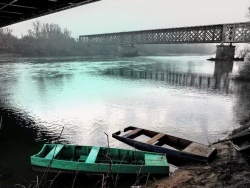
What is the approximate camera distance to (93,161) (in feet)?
25.6

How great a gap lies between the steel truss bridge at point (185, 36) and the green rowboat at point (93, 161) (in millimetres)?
48965

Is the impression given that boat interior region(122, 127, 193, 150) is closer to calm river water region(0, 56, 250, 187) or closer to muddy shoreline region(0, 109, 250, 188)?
calm river water region(0, 56, 250, 187)

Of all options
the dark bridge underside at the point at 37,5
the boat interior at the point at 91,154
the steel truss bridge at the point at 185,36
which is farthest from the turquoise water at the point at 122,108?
the steel truss bridge at the point at 185,36

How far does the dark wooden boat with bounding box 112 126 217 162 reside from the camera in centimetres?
857

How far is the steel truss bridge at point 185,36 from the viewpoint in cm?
5154

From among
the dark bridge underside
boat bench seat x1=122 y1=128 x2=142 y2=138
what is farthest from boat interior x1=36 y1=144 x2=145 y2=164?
the dark bridge underside

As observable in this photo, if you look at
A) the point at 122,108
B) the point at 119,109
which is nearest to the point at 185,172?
the point at 119,109

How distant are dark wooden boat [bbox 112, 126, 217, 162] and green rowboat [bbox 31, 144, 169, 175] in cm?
81

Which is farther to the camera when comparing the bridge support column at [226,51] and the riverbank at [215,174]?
the bridge support column at [226,51]

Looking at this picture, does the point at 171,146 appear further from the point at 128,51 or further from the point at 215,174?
the point at 128,51

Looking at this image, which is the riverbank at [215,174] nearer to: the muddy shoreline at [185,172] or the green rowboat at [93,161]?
the muddy shoreline at [185,172]

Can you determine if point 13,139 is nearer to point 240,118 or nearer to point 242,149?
point 242,149

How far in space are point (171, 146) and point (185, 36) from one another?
56185mm

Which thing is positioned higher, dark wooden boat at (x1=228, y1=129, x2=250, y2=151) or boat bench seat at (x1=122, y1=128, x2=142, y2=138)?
dark wooden boat at (x1=228, y1=129, x2=250, y2=151)
